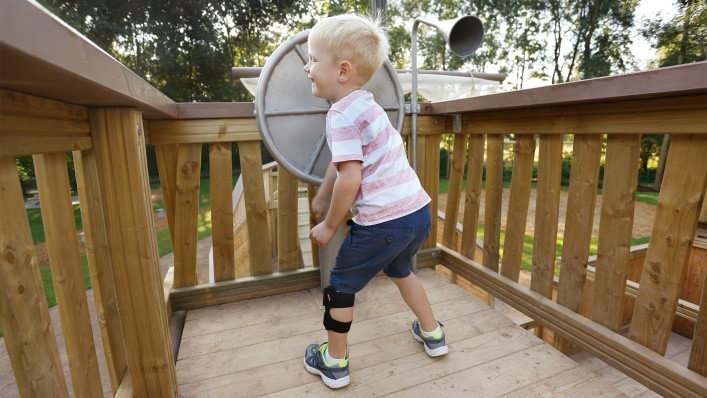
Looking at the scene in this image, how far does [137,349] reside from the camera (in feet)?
3.90

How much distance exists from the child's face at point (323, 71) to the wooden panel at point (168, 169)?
2.95 ft

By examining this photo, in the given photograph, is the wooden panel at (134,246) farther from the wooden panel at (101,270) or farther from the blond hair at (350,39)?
the blond hair at (350,39)

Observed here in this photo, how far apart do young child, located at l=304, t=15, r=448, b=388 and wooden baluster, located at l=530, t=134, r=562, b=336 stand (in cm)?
66

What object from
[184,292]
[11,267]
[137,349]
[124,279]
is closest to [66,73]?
[11,267]

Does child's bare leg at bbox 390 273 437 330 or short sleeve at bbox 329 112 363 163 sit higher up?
short sleeve at bbox 329 112 363 163

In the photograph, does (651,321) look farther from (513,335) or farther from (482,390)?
(482,390)

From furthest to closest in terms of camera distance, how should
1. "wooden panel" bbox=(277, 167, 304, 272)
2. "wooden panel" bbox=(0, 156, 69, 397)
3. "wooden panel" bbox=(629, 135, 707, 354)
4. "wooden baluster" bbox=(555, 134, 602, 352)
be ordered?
1. "wooden panel" bbox=(277, 167, 304, 272)
2. "wooden baluster" bbox=(555, 134, 602, 352)
3. "wooden panel" bbox=(629, 135, 707, 354)
4. "wooden panel" bbox=(0, 156, 69, 397)

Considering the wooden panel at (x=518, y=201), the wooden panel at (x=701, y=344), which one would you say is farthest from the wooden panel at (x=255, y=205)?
the wooden panel at (x=701, y=344)

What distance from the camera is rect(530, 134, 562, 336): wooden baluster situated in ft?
5.33

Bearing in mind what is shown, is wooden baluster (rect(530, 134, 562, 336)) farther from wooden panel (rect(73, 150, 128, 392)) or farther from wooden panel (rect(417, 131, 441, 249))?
wooden panel (rect(73, 150, 128, 392))

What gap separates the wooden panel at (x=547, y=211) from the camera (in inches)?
64.0

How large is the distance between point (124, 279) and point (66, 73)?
75 cm

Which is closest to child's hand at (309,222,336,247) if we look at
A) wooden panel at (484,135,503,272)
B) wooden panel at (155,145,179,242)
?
wooden panel at (155,145,179,242)

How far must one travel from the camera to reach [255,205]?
6.35ft
